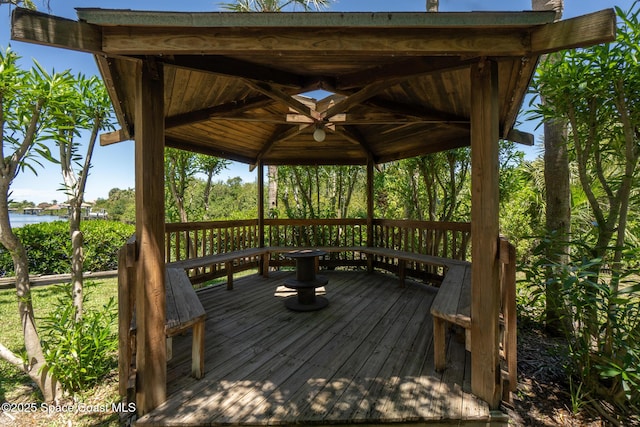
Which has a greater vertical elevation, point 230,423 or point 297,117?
point 297,117

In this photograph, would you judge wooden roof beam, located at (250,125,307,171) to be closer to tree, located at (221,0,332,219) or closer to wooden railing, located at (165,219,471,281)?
wooden railing, located at (165,219,471,281)

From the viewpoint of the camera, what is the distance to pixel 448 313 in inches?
94.2

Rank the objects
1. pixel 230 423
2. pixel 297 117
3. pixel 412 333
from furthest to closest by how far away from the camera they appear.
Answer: pixel 297 117 → pixel 412 333 → pixel 230 423

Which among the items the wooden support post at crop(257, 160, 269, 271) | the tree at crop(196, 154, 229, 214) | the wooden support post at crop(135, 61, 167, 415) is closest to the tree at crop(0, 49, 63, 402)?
the wooden support post at crop(135, 61, 167, 415)

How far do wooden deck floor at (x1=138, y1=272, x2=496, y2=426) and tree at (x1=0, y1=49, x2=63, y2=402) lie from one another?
3.88 ft

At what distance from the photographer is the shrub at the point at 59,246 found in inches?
257

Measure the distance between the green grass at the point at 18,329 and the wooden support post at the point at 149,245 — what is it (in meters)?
Result: 1.12

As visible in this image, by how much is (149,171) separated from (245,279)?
4013 millimetres

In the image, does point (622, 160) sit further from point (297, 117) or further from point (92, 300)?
point (92, 300)

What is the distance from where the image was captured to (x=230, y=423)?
6.27 ft

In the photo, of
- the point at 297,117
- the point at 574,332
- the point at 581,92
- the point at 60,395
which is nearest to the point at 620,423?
the point at 574,332

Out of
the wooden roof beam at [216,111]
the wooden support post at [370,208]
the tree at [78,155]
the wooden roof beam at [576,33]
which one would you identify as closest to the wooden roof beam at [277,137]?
the wooden roof beam at [216,111]

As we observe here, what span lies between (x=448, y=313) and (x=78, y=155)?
4.16m

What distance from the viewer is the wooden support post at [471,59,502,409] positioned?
207 centimetres
